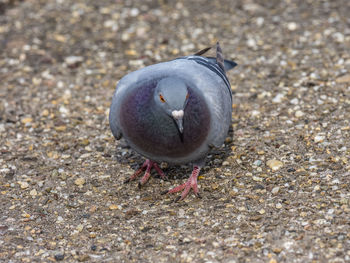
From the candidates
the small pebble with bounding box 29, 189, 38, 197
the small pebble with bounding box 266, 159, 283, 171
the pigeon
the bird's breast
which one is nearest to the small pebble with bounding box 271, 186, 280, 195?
the small pebble with bounding box 266, 159, 283, 171

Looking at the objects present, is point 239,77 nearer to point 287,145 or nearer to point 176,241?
point 287,145

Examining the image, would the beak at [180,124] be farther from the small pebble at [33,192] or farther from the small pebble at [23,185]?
the small pebble at [23,185]

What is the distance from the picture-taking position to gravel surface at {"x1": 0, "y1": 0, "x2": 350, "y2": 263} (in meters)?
4.48

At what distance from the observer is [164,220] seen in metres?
4.81

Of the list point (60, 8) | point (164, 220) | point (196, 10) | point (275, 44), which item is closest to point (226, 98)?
point (164, 220)

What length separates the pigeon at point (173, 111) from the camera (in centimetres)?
439

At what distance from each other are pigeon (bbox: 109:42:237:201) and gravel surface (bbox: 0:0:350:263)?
2.10 feet

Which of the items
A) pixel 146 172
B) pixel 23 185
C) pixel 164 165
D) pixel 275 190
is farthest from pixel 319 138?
pixel 23 185

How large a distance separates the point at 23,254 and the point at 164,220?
128 centimetres

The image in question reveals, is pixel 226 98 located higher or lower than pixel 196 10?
higher

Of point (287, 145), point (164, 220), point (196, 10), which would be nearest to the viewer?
point (164, 220)

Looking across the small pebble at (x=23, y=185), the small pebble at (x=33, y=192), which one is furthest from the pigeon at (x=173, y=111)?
the small pebble at (x=23, y=185)

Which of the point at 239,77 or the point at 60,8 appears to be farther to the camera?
the point at 60,8

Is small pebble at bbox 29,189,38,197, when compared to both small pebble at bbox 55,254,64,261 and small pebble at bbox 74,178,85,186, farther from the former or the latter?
small pebble at bbox 55,254,64,261
